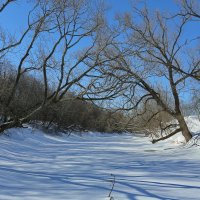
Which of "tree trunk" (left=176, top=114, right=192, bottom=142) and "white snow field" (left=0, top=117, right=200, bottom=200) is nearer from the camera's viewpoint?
"white snow field" (left=0, top=117, right=200, bottom=200)

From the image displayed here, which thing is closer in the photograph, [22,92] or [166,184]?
[166,184]

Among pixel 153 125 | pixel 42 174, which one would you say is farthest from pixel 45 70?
pixel 153 125

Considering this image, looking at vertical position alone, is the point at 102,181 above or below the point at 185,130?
below

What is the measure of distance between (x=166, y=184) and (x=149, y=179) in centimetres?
93

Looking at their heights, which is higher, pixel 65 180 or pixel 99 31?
pixel 99 31

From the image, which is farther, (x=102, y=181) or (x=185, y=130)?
(x=185, y=130)

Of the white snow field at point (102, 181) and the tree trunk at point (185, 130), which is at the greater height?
the tree trunk at point (185, 130)

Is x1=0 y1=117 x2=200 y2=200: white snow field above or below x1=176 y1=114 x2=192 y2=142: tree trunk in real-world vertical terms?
below

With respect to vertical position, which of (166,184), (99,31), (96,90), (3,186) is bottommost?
(3,186)

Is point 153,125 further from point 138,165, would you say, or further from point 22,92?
point 22,92

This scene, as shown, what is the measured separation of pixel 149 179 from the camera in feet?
35.1

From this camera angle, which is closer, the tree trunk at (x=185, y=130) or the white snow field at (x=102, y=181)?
the white snow field at (x=102, y=181)

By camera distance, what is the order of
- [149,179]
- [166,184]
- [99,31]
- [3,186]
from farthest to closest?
[99,31]
[149,179]
[166,184]
[3,186]

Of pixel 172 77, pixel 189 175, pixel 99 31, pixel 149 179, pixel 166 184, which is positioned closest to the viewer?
pixel 166 184
